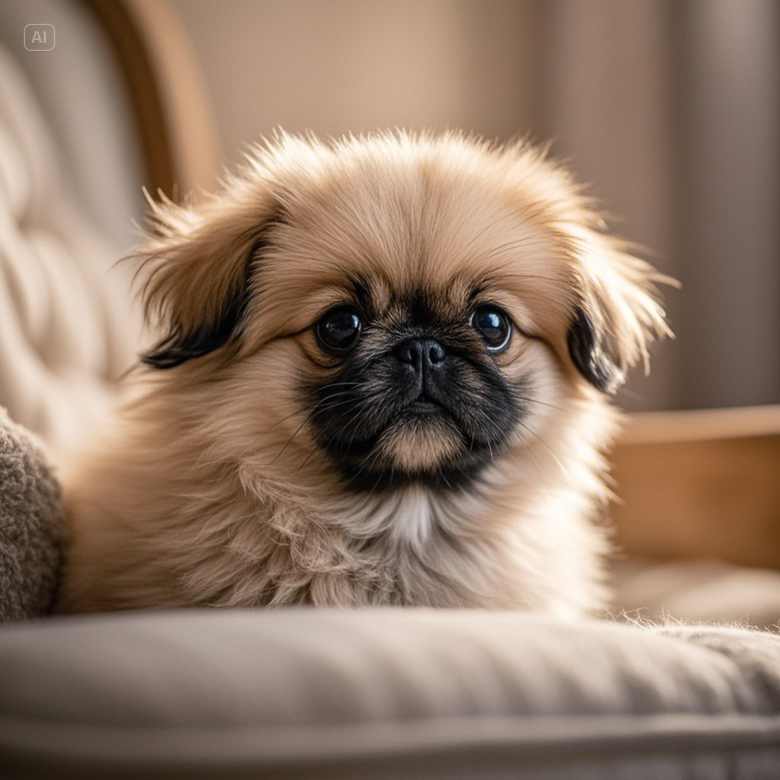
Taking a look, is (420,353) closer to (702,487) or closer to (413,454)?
(413,454)

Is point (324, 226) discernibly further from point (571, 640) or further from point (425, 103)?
point (425, 103)

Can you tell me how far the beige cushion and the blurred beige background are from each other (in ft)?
6.32

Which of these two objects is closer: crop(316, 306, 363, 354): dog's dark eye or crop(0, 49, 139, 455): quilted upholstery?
crop(316, 306, 363, 354): dog's dark eye

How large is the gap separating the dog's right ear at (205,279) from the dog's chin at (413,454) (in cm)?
22

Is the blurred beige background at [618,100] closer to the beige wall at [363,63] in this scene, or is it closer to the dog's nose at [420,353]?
the beige wall at [363,63]

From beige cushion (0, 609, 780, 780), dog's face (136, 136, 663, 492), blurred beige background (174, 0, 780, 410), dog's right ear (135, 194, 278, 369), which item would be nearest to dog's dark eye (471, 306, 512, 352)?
dog's face (136, 136, 663, 492)

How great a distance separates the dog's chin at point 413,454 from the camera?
100cm

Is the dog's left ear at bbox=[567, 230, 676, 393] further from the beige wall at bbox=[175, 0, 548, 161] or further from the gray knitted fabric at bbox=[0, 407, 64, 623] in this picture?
the beige wall at bbox=[175, 0, 548, 161]

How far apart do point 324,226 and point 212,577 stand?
17.2 inches

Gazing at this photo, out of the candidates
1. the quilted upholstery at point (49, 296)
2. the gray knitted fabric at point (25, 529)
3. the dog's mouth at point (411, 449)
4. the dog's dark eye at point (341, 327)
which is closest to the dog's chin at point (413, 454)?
the dog's mouth at point (411, 449)

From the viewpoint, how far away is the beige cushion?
50 cm

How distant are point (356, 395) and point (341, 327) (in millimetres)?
98

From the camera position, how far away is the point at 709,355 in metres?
2.45

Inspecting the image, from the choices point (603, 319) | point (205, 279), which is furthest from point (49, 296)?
point (603, 319)
